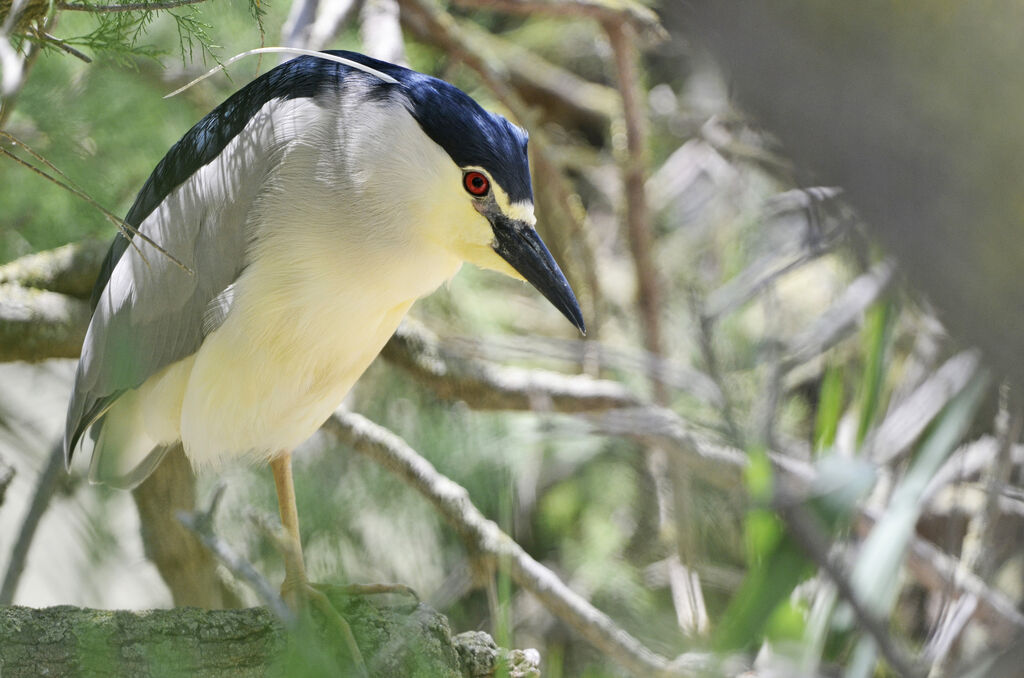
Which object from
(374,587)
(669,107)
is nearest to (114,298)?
(374,587)

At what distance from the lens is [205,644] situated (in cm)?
140

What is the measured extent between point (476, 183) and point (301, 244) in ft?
0.99

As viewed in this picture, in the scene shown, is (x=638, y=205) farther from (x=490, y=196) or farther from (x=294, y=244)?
(x=294, y=244)

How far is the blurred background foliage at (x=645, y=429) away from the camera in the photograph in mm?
1262

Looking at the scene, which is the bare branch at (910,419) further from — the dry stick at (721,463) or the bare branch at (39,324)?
the bare branch at (39,324)

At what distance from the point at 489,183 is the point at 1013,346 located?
1079mm

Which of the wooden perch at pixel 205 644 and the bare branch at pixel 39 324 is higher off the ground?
the bare branch at pixel 39 324

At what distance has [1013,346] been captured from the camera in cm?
53

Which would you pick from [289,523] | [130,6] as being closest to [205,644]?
[289,523]

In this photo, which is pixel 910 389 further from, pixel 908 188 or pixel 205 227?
pixel 908 188

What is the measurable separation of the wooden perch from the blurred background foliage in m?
0.06

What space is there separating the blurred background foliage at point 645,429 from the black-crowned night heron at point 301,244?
0.67 feet

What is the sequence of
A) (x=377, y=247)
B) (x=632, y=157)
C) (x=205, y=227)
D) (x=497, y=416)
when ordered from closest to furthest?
(x=377, y=247)
(x=205, y=227)
(x=497, y=416)
(x=632, y=157)

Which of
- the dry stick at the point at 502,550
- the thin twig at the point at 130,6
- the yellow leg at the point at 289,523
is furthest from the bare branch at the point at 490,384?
the thin twig at the point at 130,6
